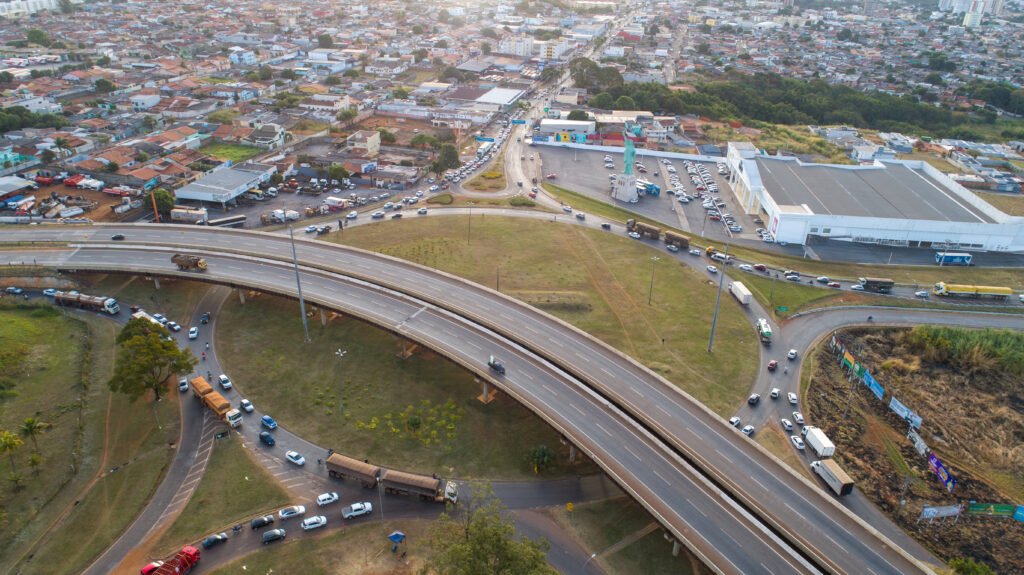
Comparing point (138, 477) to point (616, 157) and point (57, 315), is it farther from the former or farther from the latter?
point (616, 157)

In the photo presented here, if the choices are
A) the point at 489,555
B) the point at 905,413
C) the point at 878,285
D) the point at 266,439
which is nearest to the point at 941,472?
the point at 905,413

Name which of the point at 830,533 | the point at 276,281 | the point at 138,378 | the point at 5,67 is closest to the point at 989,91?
the point at 830,533

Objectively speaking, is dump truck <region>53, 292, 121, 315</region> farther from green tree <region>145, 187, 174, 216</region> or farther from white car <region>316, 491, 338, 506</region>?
white car <region>316, 491, 338, 506</region>

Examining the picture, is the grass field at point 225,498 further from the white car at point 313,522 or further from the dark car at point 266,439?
the white car at point 313,522

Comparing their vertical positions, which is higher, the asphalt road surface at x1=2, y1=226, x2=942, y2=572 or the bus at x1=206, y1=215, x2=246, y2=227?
the bus at x1=206, y1=215, x2=246, y2=227

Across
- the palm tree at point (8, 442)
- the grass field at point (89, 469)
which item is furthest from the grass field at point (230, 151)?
the palm tree at point (8, 442)

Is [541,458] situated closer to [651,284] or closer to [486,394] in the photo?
[486,394]

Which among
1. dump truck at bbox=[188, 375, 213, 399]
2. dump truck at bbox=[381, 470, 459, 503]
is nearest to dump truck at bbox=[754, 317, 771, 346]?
dump truck at bbox=[381, 470, 459, 503]
